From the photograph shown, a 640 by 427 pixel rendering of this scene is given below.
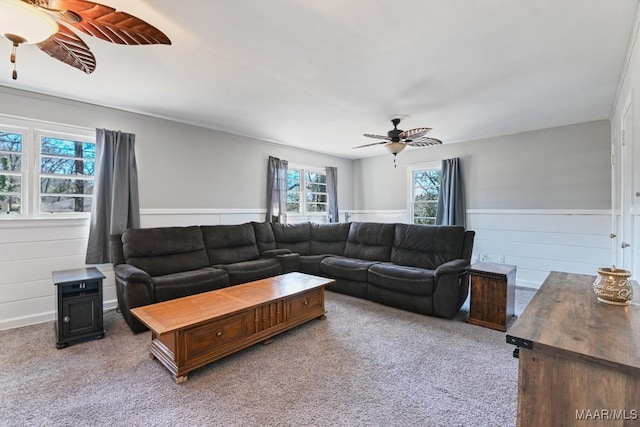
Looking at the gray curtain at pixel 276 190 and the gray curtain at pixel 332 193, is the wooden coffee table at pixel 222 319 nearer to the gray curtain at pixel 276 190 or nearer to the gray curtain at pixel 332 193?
the gray curtain at pixel 276 190

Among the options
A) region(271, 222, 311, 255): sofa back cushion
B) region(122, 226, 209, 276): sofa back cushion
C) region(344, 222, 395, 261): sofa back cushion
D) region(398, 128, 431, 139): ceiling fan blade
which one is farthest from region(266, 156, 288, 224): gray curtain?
region(398, 128, 431, 139): ceiling fan blade

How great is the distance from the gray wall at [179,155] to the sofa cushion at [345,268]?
1692 millimetres

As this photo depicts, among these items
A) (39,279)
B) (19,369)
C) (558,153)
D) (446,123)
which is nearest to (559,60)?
(446,123)

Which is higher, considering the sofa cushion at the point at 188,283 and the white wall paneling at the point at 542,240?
the white wall paneling at the point at 542,240

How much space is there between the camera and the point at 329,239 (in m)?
5.22

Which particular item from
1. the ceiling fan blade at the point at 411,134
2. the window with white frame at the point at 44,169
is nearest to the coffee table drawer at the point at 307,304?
the ceiling fan blade at the point at 411,134

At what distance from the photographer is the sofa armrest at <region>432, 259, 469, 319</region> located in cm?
324

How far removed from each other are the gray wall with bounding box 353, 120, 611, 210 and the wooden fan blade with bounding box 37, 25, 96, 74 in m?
5.29

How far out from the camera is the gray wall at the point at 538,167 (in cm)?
418

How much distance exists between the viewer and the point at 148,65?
262 centimetres

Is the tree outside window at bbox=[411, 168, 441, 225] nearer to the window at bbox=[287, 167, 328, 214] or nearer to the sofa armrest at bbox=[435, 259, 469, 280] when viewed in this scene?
the window at bbox=[287, 167, 328, 214]

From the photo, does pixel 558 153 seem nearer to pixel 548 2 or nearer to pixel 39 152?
pixel 548 2

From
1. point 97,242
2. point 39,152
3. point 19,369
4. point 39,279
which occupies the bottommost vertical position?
point 19,369

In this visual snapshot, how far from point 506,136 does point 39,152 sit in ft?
21.2
